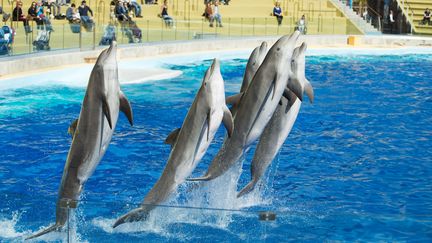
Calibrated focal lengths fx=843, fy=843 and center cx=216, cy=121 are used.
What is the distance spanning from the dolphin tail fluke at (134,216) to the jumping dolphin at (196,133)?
174 cm

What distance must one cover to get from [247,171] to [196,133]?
16.2 feet

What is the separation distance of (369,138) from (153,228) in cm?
1041

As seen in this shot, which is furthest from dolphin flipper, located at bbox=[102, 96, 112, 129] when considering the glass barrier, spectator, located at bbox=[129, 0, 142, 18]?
spectator, located at bbox=[129, 0, 142, 18]

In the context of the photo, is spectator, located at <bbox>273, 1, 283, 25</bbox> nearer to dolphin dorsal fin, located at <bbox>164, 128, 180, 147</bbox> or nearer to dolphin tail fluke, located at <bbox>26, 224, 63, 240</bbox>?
dolphin dorsal fin, located at <bbox>164, 128, 180, 147</bbox>

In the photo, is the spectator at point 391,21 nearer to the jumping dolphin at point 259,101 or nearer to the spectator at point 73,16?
the spectator at point 73,16

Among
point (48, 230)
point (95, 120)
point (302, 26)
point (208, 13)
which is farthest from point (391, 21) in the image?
point (48, 230)

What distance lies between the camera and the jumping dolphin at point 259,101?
995cm

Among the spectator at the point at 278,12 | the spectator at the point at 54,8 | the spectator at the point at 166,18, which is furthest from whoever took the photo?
the spectator at the point at 278,12

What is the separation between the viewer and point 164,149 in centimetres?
1593

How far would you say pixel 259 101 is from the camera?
9969 mm

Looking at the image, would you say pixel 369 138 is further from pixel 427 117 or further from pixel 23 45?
pixel 23 45

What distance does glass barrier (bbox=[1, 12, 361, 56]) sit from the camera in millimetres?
24595

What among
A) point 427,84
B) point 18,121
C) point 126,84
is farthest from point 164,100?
point 427,84

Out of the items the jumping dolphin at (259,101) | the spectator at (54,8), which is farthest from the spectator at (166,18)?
the jumping dolphin at (259,101)
